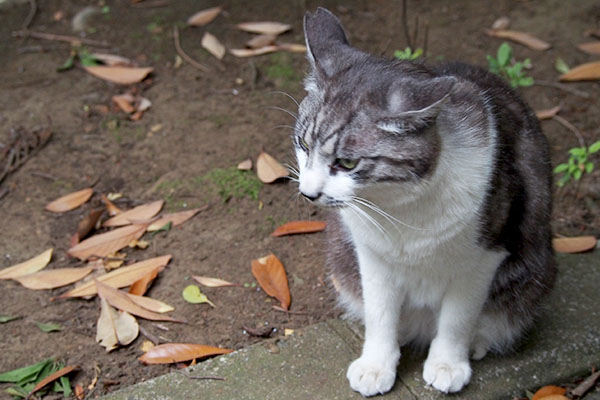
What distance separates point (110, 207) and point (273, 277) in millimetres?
939

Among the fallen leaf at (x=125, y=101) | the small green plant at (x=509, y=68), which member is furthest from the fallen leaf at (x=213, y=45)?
the small green plant at (x=509, y=68)

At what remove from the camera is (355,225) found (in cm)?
224

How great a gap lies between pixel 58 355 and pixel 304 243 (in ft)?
3.66

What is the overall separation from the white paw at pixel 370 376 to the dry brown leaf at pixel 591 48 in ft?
8.97

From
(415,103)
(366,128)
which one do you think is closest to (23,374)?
(366,128)

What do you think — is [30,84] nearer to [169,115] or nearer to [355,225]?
[169,115]

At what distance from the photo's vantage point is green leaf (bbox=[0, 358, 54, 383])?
247cm

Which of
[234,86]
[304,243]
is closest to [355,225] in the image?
[304,243]

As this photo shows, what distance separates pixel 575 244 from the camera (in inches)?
119

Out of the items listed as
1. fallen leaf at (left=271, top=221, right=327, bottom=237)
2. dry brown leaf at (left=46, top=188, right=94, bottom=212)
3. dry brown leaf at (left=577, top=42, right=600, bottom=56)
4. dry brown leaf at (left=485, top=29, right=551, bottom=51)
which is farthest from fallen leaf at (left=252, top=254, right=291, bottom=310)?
dry brown leaf at (left=577, top=42, right=600, bottom=56)

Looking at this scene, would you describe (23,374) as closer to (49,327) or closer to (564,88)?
(49,327)

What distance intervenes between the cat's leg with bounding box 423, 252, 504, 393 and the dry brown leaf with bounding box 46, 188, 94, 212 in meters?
1.80

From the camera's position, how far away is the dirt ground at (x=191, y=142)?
2750 millimetres

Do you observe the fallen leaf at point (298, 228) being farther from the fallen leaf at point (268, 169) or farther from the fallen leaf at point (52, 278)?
the fallen leaf at point (52, 278)
